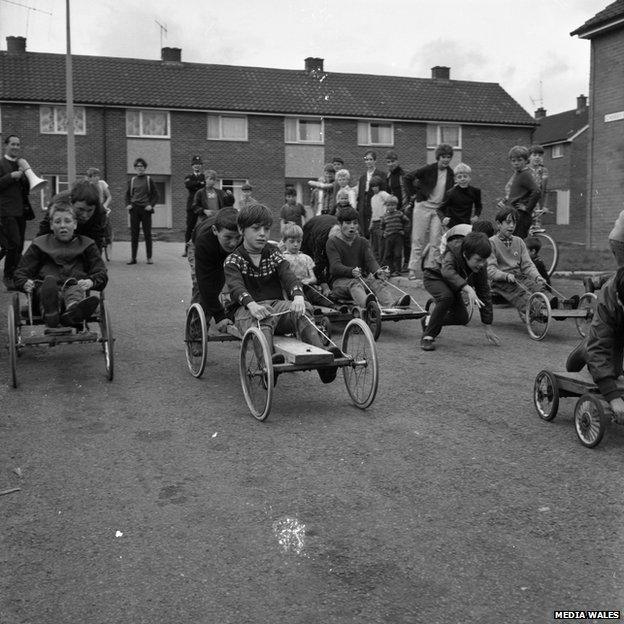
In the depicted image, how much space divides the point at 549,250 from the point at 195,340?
290 inches

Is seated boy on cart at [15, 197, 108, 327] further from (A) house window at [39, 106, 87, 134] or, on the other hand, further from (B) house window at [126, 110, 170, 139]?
(B) house window at [126, 110, 170, 139]

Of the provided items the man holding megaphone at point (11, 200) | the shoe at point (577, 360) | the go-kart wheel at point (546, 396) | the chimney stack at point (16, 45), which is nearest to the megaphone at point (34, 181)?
the man holding megaphone at point (11, 200)

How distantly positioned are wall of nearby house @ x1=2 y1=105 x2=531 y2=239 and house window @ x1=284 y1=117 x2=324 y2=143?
32 centimetres

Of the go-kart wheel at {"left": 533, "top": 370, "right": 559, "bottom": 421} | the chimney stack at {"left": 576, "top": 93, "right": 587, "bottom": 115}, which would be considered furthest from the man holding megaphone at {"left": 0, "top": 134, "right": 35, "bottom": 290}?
the chimney stack at {"left": 576, "top": 93, "right": 587, "bottom": 115}

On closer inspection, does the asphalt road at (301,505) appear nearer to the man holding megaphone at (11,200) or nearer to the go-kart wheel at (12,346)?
the go-kart wheel at (12,346)

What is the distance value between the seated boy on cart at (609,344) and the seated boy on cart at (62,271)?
4147mm

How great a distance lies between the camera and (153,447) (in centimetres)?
519

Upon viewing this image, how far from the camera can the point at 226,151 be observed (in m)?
42.8

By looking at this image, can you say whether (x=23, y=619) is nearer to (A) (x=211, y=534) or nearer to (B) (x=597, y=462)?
(A) (x=211, y=534)

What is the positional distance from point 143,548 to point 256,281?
320cm

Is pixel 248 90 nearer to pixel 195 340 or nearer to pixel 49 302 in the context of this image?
pixel 195 340

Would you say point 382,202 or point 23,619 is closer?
point 23,619

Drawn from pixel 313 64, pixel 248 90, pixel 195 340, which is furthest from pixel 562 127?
pixel 195 340

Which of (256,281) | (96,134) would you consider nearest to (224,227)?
(256,281)
